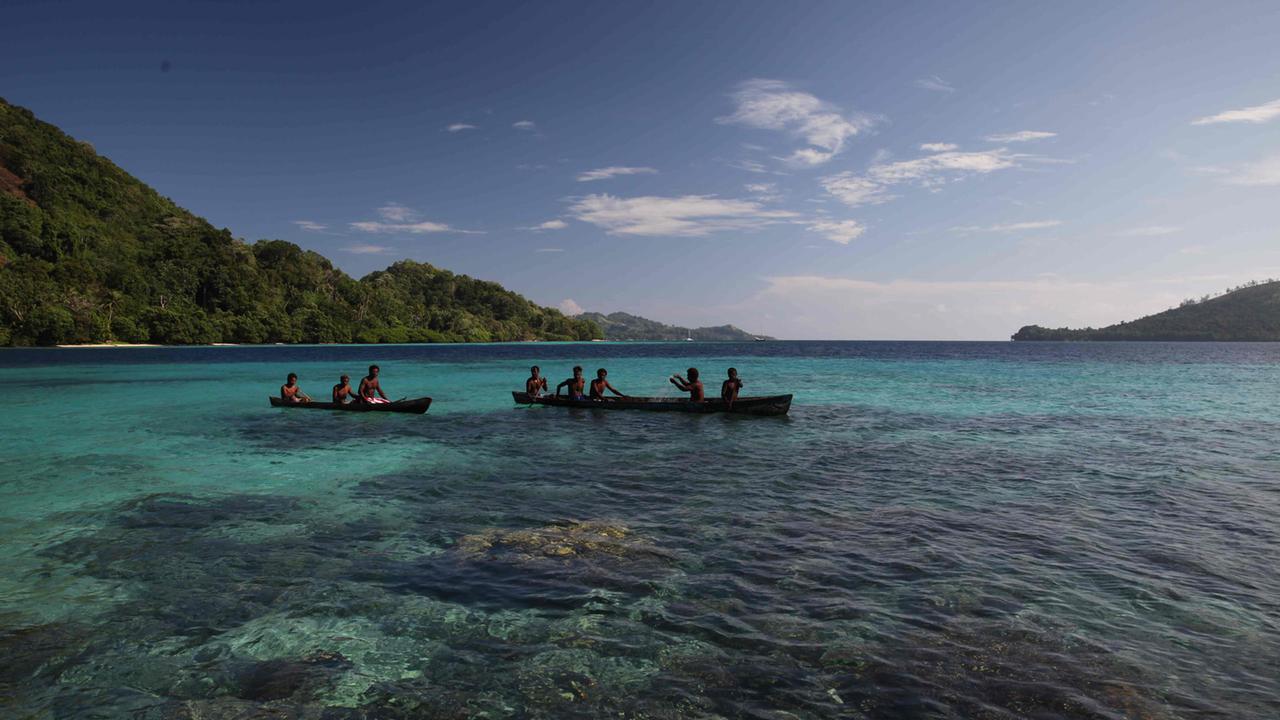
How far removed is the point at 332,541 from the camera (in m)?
9.91

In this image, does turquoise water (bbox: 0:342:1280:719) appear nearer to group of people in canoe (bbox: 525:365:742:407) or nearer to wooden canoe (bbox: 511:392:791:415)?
wooden canoe (bbox: 511:392:791:415)

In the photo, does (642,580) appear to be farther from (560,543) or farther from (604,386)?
(604,386)

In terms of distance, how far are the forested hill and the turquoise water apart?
358 feet

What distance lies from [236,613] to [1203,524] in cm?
1496

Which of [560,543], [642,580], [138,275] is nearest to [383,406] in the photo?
[560,543]

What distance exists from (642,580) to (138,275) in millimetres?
151731

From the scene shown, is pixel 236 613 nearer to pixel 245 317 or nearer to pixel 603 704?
pixel 603 704

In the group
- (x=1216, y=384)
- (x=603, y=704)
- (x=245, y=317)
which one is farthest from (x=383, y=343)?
(x=603, y=704)

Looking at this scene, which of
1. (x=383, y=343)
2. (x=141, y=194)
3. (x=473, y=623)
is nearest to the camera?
(x=473, y=623)

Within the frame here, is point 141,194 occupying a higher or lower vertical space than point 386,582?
higher

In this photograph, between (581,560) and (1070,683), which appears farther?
(581,560)

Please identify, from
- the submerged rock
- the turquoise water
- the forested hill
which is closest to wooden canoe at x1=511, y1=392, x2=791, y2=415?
the turquoise water

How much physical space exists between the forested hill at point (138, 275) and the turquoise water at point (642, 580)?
10918 cm

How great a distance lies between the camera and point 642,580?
8078mm
